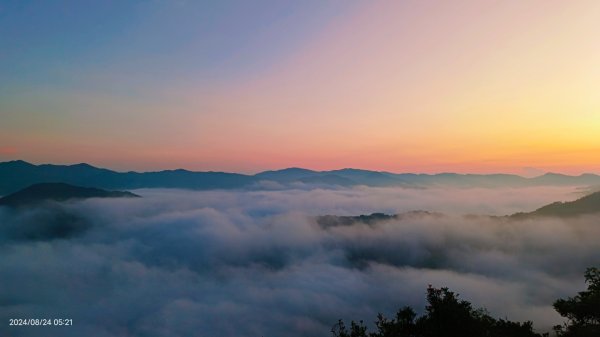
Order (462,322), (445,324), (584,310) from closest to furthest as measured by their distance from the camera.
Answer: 1. (462,322)
2. (445,324)
3. (584,310)

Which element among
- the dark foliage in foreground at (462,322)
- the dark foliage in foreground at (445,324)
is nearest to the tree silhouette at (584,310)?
the dark foliage in foreground at (462,322)

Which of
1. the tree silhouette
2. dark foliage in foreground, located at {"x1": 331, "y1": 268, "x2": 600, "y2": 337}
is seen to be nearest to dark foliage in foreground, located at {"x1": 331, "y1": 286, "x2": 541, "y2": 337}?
dark foliage in foreground, located at {"x1": 331, "y1": 268, "x2": 600, "y2": 337}

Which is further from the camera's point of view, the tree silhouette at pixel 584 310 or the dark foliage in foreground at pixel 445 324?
the tree silhouette at pixel 584 310

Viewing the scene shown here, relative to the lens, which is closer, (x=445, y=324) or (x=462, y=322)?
(x=462, y=322)

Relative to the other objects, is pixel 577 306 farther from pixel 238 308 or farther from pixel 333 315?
pixel 238 308

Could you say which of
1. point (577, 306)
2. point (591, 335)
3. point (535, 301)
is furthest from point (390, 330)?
point (535, 301)

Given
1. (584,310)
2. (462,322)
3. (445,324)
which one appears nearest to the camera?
Result: (462,322)

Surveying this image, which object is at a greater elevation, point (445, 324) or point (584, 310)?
point (584, 310)

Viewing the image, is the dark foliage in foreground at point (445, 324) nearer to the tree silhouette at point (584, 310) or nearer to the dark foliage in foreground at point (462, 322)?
the dark foliage in foreground at point (462, 322)

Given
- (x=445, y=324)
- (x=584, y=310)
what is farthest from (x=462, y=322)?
(x=584, y=310)

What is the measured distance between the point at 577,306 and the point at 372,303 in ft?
587

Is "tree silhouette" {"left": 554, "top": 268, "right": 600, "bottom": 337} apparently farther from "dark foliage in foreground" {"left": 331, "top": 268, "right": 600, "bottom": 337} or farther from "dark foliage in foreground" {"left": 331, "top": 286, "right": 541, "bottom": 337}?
"dark foliage in foreground" {"left": 331, "top": 286, "right": 541, "bottom": 337}

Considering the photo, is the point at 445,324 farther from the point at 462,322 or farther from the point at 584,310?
the point at 584,310

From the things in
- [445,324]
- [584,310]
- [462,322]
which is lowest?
[445,324]
